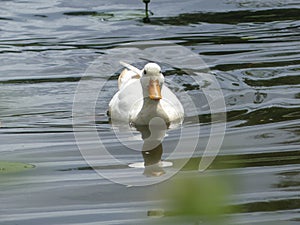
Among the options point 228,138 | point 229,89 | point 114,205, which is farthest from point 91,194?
point 229,89

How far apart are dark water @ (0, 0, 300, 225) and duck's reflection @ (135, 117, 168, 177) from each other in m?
0.12

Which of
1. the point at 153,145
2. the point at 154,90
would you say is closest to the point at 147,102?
the point at 154,90

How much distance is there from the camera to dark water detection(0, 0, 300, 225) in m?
5.15

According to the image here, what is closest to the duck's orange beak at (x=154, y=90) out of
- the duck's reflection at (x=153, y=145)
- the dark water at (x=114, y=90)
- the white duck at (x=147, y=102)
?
the white duck at (x=147, y=102)

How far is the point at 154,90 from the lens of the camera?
827cm

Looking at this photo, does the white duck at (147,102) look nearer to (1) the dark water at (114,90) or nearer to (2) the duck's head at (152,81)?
(2) the duck's head at (152,81)

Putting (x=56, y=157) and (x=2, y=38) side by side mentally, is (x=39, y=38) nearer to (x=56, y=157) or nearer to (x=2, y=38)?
(x=2, y=38)

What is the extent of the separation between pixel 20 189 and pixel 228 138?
6.91 ft

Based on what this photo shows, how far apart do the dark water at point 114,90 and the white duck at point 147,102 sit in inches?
6.8

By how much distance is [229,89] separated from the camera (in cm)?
890

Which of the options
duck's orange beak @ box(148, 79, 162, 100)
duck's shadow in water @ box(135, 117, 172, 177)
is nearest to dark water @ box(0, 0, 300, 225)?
duck's shadow in water @ box(135, 117, 172, 177)

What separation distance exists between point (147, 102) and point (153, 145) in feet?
3.69

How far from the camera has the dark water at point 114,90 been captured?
515 centimetres

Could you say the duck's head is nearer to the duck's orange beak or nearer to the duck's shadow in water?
the duck's orange beak
